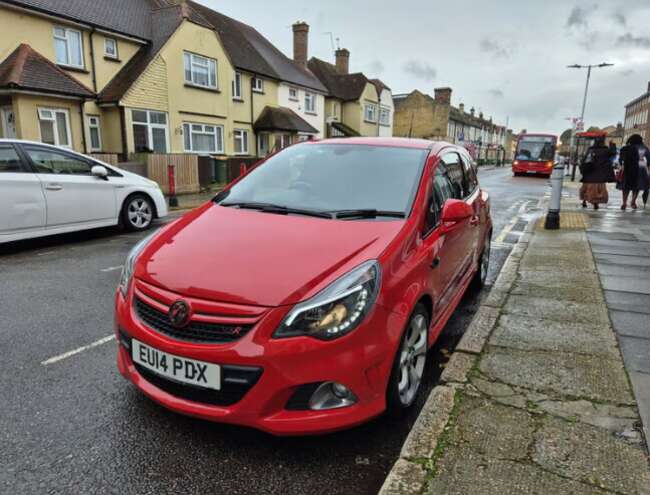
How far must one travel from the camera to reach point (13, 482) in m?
2.26

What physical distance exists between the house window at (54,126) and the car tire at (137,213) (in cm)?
1004

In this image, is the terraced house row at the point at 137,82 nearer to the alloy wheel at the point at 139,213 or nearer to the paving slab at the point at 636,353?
the alloy wheel at the point at 139,213

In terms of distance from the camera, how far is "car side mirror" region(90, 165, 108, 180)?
7684 millimetres

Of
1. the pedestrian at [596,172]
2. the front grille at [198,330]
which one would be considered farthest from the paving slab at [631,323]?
the pedestrian at [596,172]

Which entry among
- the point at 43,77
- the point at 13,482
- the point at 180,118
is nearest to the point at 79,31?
the point at 43,77

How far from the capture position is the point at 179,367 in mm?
2387

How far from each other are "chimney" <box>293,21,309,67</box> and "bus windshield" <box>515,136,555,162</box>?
16788 mm

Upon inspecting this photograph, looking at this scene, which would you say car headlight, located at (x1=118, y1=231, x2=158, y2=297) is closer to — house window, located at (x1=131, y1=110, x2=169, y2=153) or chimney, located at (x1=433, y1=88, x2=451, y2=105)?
house window, located at (x1=131, y1=110, x2=169, y2=153)

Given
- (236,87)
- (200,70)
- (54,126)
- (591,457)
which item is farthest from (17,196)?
(236,87)

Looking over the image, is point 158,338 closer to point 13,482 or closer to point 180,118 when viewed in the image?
Result: point 13,482

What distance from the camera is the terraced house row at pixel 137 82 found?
16.0 metres

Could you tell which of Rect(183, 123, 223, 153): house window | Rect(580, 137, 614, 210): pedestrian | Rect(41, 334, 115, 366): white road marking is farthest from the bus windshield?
Rect(41, 334, 115, 366): white road marking

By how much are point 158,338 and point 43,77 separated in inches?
673

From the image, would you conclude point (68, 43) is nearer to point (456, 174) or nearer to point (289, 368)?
point (456, 174)
